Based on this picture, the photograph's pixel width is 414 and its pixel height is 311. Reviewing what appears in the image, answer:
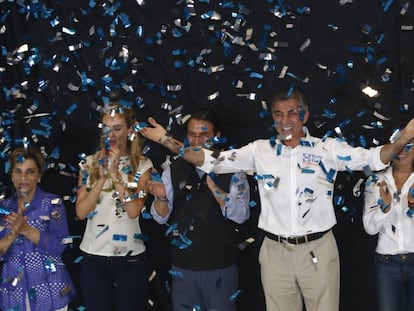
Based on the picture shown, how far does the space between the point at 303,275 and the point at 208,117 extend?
97 centimetres

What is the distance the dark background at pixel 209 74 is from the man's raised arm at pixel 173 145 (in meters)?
0.50

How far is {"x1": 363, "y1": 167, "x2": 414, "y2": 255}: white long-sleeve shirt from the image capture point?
3189 mm

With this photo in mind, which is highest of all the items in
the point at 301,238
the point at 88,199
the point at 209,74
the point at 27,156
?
the point at 209,74

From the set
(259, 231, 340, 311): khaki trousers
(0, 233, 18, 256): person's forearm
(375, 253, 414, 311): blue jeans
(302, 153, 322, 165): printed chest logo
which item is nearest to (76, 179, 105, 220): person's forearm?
(0, 233, 18, 256): person's forearm

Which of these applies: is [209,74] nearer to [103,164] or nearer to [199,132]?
[199,132]

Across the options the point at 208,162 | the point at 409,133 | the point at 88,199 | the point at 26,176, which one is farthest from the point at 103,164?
the point at 409,133

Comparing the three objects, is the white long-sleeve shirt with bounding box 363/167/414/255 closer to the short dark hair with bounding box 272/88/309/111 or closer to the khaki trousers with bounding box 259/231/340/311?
the khaki trousers with bounding box 259/231/340/311

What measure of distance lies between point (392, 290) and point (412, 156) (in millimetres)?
659

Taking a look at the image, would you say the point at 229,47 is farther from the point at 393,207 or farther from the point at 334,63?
the point at 393,207

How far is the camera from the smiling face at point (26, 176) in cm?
351

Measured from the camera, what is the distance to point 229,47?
3729 millimetres

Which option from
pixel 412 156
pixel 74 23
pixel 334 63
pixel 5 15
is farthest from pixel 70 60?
pixel 412 156

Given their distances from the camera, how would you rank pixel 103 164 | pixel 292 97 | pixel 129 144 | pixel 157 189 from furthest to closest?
pixel 129 144
pixel 103 164
pixel 157 189
pixel 292 97

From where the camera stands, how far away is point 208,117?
3510 mm
